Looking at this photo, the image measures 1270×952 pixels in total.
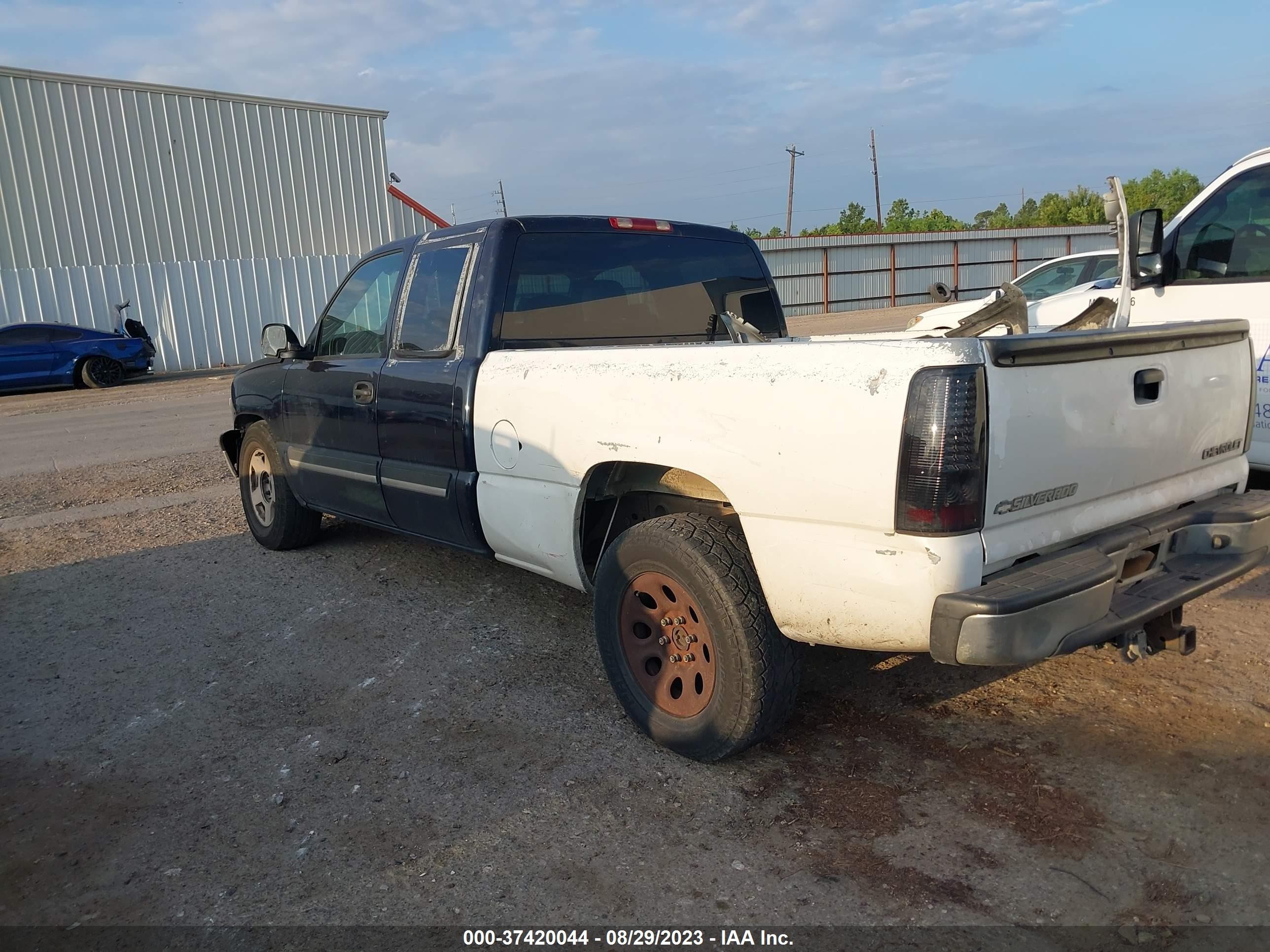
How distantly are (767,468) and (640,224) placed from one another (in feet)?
7.34

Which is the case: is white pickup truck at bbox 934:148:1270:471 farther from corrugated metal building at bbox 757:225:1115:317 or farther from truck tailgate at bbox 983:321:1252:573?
corrugated metal building at bbox 757:225:1115:317

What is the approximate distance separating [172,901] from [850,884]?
6.19ft

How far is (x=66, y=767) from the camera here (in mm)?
3580

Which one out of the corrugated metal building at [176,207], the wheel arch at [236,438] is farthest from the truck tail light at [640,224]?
the corrugated metal building at [176,207]

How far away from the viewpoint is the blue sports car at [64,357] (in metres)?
18.4

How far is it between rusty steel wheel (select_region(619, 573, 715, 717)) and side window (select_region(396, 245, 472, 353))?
5.34 ft

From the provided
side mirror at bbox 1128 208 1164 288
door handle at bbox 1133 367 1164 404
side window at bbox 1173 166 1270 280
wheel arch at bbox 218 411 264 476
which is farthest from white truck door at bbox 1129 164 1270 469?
wheel arch at bbox 218 411 264 476

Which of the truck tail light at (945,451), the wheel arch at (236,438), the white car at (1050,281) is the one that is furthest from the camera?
the white car at (1050,281)

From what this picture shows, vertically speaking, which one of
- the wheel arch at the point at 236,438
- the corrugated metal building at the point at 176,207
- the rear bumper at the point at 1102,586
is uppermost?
the corrugated metal building at the point at 176,207

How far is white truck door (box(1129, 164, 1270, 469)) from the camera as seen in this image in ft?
17.3

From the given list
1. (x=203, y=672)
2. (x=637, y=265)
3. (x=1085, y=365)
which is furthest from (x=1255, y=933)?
(x=203, y=672)

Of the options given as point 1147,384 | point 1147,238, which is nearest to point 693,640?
point 1147,384

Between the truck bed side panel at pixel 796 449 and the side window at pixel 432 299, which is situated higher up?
the side window at pixel 432 299

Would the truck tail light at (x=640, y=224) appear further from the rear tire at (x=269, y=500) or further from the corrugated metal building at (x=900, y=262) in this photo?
the corrugated metal building at (x=900, y=262)
